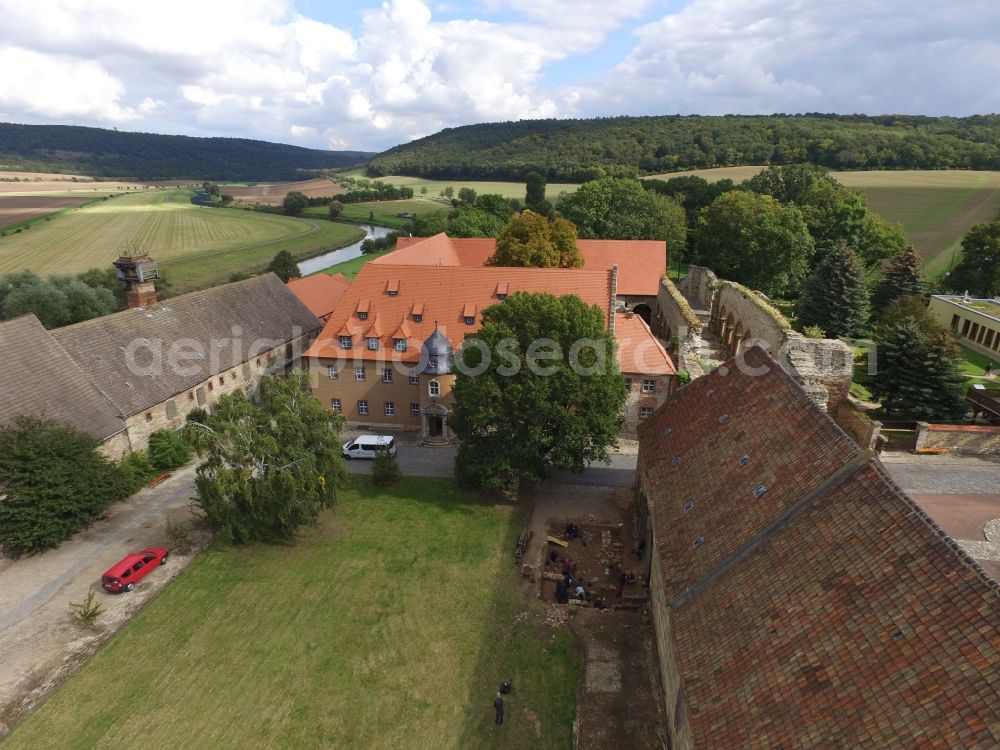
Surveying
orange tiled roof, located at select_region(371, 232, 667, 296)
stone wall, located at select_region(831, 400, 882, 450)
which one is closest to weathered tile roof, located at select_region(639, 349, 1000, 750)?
stone wall, located at select_region(831, 400, 882, 450)

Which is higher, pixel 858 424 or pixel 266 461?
pixel 266 461

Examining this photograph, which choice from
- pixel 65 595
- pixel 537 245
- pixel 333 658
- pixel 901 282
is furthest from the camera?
pixel 901 282

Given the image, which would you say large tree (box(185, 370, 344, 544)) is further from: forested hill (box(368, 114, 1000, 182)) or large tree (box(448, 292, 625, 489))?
forested hill (box(368, 114, 1000, 182))

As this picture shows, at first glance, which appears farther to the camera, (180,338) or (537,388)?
(180,338)

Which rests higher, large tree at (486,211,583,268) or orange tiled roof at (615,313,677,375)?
large tree at (486,211,583,268)

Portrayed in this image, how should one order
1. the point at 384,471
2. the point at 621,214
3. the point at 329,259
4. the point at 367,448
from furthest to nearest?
the point at 329,259 < the point at 621,214 < the point at 367,448 < the point at 384,471

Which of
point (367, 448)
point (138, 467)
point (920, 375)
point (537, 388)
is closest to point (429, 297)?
point (367, 448)

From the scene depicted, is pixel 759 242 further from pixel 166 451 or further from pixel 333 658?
pixel 333 658
